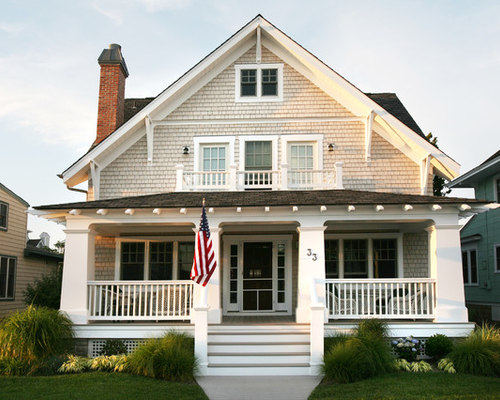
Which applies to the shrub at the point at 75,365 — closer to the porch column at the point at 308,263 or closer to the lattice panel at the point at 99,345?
the lattice panel at the point at 99,345

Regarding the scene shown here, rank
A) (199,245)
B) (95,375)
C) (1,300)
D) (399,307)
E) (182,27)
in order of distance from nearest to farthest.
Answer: (95,375), (199,245), (399,307), (182,27), (1,300)

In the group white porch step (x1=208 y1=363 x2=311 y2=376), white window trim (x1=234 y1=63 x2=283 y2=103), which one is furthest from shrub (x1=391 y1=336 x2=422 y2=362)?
white window trim (x1=234 y1=63 x2=283 y2=103)

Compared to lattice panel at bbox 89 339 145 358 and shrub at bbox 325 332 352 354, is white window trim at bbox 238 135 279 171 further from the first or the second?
lattice panel at bbox 89 339 145 358

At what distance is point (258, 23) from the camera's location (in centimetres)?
1491

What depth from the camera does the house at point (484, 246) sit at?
18844 mm

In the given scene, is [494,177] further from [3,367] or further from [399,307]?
[3,367]

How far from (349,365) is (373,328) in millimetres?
1709

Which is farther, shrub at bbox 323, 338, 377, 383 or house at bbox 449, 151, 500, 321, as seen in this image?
house at bbox 449, 151, 500, 321

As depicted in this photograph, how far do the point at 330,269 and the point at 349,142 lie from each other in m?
3.66

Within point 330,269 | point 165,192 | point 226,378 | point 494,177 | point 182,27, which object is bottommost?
point 226,378

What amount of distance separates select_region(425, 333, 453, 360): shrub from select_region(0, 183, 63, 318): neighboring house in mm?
14956

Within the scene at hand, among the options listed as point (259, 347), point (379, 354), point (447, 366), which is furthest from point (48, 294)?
point (447, 366)

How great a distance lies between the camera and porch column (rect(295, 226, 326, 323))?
40.4 feet

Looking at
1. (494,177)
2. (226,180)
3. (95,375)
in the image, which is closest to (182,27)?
(226,180)
